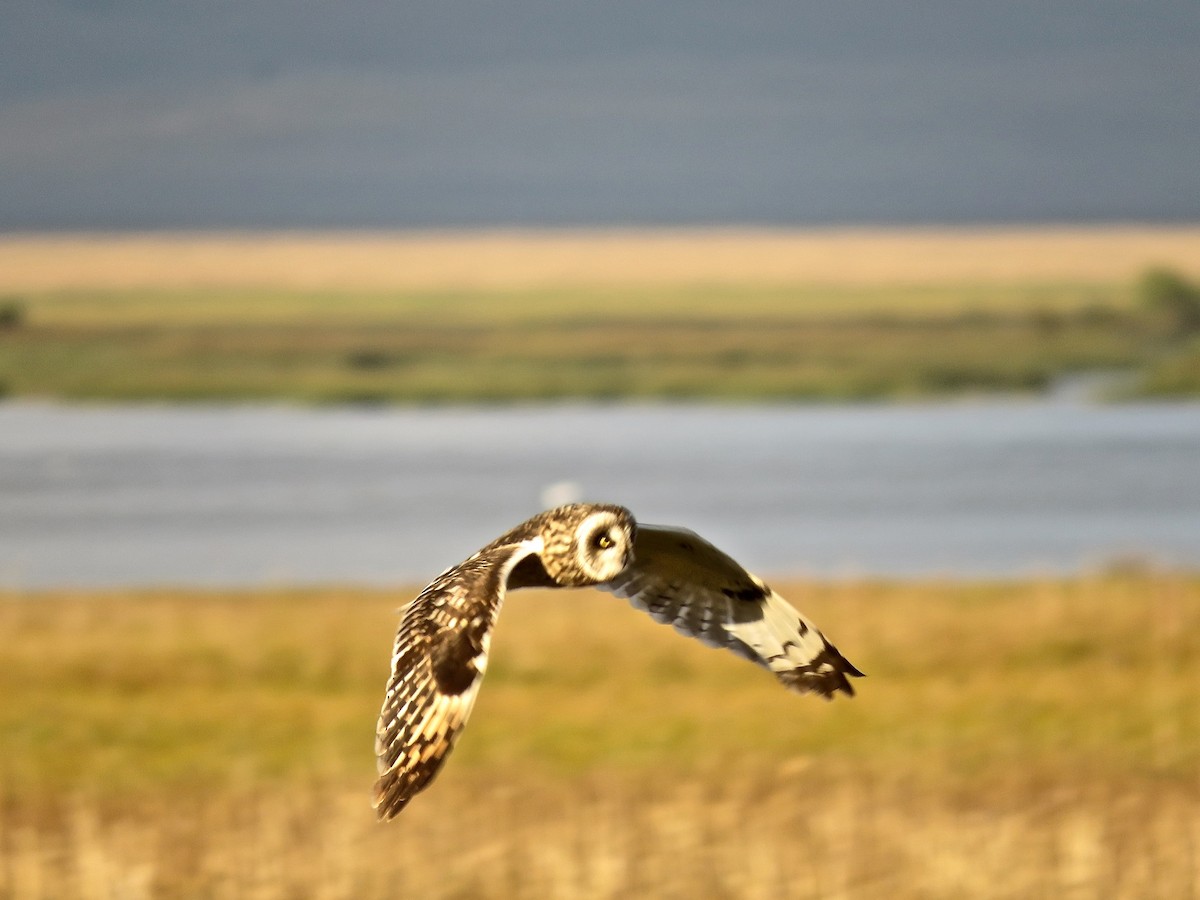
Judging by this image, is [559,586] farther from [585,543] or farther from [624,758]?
[624,758]

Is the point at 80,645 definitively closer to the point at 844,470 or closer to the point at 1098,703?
the point at 1098,703

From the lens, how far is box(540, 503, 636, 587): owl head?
466 cm

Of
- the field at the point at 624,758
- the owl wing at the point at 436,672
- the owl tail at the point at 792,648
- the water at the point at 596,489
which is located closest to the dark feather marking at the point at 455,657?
the owl wing at the point at 436,672

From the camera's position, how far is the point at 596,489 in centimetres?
7344

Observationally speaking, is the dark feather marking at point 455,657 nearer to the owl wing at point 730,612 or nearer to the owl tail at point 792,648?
the owl wing at point 730,612

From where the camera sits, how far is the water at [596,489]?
41.9 metres

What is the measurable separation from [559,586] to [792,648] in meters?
1.16

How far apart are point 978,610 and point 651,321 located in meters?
95.1

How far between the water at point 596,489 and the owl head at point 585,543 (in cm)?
1977

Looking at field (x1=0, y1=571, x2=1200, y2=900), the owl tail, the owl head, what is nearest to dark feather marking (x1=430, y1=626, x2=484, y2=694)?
the owl head

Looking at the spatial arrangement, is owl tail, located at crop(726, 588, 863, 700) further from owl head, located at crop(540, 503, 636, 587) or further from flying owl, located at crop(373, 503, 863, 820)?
owl head, located at crop(540, 503, 636, 587)

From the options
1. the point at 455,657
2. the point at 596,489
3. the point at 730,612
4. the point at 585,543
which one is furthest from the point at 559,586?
the point at 596,489

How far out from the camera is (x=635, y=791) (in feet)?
45.2

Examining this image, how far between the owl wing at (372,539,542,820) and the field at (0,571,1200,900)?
269 inches
